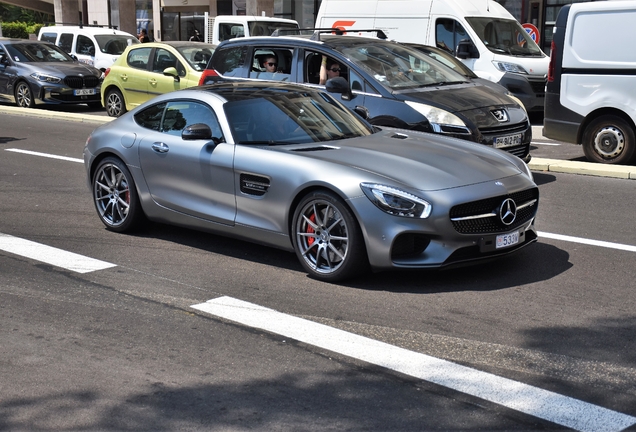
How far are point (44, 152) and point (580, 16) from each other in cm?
780

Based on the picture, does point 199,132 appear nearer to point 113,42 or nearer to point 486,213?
point 486,213

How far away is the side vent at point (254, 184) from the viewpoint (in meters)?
6.94

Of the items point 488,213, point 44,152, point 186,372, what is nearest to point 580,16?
point 488,213

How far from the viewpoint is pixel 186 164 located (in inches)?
297

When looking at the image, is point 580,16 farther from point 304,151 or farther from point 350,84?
point 304,151

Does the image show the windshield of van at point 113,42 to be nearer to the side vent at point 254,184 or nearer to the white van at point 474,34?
the white van at point 474,34

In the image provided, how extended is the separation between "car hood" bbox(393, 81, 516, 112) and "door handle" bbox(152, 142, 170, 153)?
3.41m

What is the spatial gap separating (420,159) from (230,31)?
16.9 meters

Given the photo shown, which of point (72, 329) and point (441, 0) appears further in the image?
point (441, 0)

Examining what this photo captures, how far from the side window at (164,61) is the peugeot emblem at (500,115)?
27.5 ft

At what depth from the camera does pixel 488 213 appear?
6.51m

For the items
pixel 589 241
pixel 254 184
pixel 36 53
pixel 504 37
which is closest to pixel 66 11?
pixel 36 53

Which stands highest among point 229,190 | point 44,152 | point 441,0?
point 441,0

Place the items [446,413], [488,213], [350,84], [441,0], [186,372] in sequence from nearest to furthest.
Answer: [446,413], [186,372], [488,213], [350,84], [441,0]
